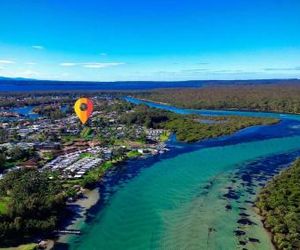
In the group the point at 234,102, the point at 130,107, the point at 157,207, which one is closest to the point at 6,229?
the point at 157,207

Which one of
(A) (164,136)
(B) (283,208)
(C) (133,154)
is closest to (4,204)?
(B) (283,208)

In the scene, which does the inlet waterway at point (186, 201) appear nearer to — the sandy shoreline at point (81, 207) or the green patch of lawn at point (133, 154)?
the sandy shoreline at point (81, 207)

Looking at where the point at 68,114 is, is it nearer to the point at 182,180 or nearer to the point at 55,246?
the point at 182,180

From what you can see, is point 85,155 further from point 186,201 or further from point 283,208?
point 283,208

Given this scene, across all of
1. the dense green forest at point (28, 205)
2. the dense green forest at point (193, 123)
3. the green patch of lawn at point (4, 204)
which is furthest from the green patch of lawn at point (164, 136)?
the green patch of lawn at point (4, 204)

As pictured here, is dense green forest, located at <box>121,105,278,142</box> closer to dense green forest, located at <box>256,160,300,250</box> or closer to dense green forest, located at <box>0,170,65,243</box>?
dense green forest, located at <box>256,160,300,250</box>

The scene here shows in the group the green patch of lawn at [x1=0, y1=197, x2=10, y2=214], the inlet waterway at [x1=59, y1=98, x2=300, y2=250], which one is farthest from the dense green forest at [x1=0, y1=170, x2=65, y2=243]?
the inlet waterway at [x1=59, y1=98, x2=300, y2=250]
